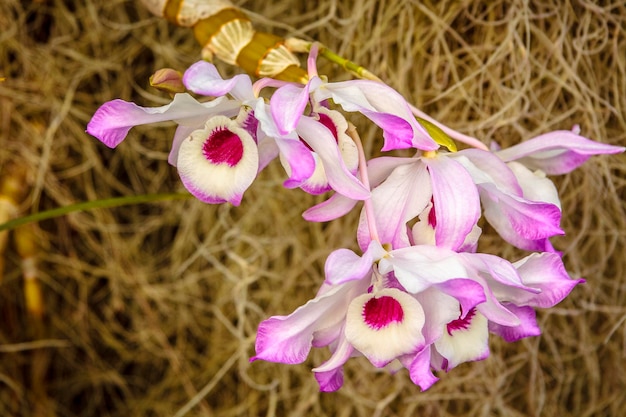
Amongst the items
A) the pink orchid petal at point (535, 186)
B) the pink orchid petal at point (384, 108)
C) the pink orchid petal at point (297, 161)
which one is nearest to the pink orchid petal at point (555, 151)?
the pink orchid petal at point (535, 186)

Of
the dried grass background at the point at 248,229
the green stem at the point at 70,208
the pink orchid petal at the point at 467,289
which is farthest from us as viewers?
the dried grass background at the point at 248,229

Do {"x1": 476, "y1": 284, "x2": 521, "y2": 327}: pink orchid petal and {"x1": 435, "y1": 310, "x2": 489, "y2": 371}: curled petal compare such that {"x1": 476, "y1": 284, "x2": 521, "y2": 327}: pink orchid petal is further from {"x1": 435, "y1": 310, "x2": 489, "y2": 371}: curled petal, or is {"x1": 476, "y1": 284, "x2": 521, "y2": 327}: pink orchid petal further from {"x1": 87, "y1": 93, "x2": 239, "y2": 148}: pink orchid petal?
{"x1": 87, "y1": 93, "x2": 239, "y2": 148}: pink orchid petal

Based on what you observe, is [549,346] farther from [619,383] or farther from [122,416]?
[122,416]

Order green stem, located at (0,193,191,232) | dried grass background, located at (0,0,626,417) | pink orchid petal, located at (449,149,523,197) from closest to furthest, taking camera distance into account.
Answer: pink orchid petal, located at (449,149,523,197)
green stem, located at (0,193,191,232)
dried grass background, located at (0,0,626,417)

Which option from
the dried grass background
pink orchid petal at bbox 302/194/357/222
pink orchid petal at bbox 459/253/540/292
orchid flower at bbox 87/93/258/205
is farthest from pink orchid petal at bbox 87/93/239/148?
the dried grass background

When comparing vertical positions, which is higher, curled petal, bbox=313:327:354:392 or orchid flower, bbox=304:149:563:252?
orchid flower, bbox=304:149:563:252

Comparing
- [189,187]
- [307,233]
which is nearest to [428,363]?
[189,187]

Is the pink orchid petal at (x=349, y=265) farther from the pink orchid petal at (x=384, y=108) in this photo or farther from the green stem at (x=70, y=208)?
the green stem at (x=70, y=208)
